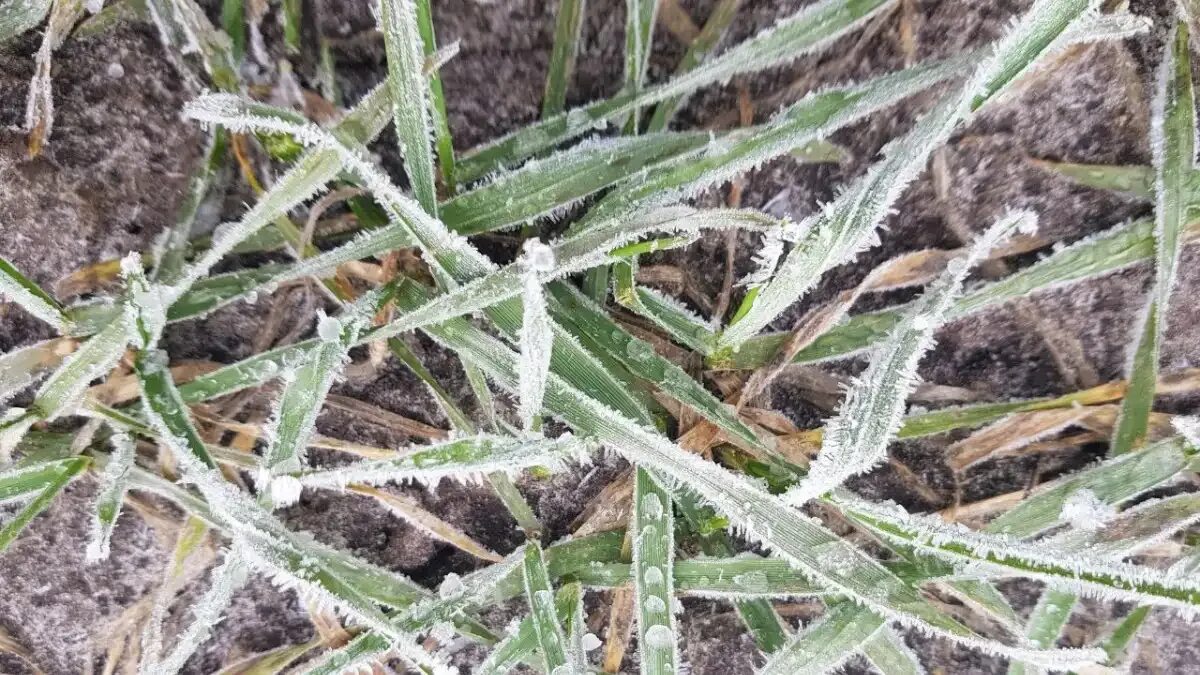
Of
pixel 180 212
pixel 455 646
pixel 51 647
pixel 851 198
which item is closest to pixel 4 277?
pixel 180 212

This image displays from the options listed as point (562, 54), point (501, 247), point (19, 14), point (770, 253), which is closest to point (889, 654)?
point (770, 253)

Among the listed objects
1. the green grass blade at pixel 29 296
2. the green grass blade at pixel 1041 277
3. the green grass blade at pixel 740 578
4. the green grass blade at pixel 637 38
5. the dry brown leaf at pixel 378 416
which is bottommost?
the green grass blade at pixel 740 578

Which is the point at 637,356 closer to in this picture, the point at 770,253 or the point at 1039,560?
the point at 770,253

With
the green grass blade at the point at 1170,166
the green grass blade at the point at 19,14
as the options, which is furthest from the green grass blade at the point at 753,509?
the green grass blade at the point at 19,14

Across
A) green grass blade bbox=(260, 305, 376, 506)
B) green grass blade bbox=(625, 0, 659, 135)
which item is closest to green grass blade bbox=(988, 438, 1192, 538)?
green grass blade bbox=(625, 0, 659, 135)

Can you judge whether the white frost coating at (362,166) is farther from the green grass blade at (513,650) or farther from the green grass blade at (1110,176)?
the green grass blade at (1110,176)

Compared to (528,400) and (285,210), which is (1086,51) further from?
(285,210)
